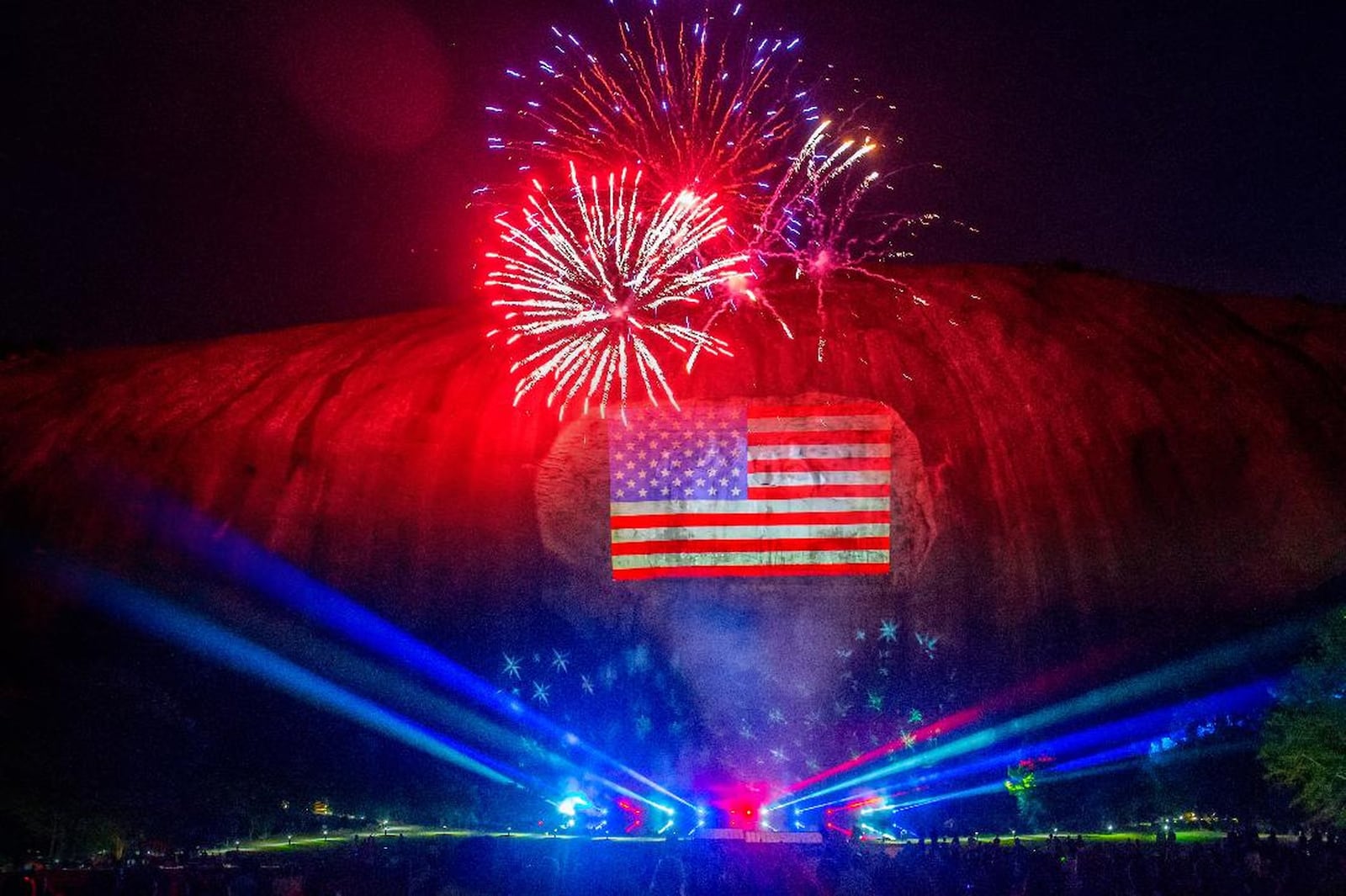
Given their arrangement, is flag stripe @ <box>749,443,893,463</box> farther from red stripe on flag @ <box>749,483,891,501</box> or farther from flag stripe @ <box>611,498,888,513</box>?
flag stripe @ <box>611,498,888,513</box>

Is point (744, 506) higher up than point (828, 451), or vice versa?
point (828, 451)

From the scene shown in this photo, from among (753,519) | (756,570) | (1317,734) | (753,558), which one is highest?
(753,519)

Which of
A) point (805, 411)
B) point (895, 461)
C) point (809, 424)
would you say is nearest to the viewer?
point (809, 424)

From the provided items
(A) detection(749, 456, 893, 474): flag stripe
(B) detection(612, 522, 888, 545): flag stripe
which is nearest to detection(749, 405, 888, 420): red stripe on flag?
(A) detection(749, 456, 893, 474): flag stripe

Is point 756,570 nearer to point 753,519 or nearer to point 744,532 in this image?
point 744,532

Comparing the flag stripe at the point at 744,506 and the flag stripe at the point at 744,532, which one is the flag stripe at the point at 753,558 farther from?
the flag stripe at the point at 744,506

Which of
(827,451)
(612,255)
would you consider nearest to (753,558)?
(827,451)

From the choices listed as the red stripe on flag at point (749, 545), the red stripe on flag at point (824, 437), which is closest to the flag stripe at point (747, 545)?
the red stripe on flag at point (749, 545)
